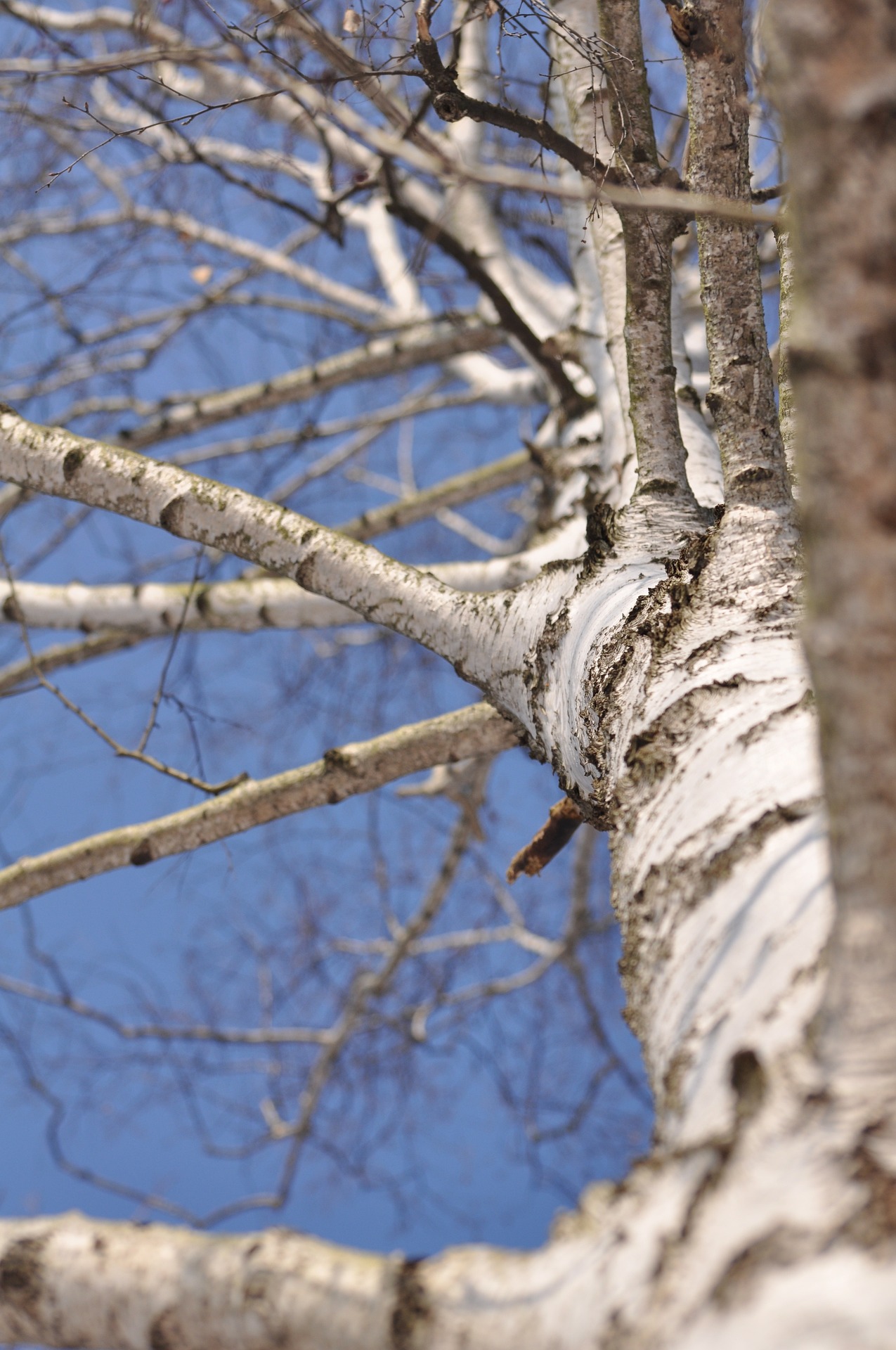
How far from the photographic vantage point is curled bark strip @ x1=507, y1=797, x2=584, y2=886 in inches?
53.3

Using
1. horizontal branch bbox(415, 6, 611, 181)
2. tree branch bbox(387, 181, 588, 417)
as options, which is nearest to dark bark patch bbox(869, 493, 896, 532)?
horizontal branch bbox(415, 6, 611, 181)

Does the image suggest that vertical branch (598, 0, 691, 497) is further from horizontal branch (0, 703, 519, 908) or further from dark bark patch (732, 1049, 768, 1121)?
dark bark patch (732, 1049, 768, 1121)

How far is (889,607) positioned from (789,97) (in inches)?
8.7

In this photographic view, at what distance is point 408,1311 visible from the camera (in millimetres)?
530

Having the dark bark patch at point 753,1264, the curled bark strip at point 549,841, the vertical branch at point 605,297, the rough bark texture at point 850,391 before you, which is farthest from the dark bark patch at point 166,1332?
the vertical branch at point 605,297

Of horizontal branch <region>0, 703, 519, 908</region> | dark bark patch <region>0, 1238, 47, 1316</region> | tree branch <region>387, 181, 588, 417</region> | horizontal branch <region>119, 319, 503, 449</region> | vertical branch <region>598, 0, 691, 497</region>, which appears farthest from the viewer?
horizontal branch <region>119, 319, 503, 449</region>

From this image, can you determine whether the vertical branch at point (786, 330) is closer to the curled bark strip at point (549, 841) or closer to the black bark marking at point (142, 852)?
the curled bark strip at point (549, 841)

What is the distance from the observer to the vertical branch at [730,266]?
1031 millimetres

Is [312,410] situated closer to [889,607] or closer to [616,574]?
[616,574]

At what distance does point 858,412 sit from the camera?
399mm

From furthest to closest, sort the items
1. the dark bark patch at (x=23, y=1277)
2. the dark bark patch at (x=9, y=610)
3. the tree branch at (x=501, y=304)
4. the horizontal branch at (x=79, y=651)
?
1. the horizontal branch at (x=79, y=651)
2. the dark bark patch at (x=9, y=610)
3. the tree branch at (x=501, y=304)
4. the dark bark patch at (x=23, y=1277)

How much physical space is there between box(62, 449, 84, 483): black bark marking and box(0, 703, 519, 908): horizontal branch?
56 cm

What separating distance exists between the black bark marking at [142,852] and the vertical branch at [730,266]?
42.5 inches

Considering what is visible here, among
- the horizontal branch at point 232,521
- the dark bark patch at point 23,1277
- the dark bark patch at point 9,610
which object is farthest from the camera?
the dark bark patch at point 9,610
